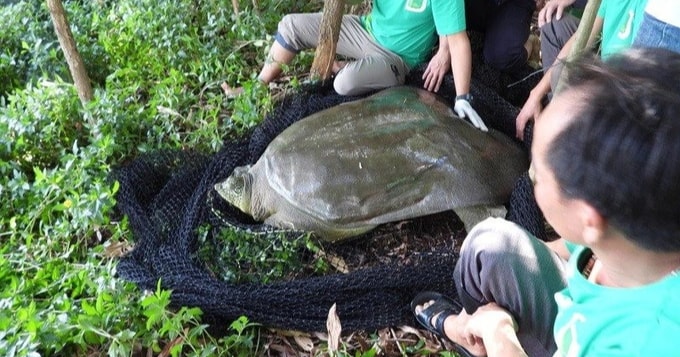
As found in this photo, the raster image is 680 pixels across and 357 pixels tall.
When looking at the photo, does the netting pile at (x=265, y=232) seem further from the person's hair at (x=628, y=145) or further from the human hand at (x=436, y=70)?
the person's hair at (x=628, y=145)

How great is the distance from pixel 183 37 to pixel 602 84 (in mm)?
2770

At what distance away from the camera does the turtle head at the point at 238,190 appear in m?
2.17

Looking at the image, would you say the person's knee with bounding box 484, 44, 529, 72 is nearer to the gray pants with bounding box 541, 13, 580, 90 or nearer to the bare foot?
the gray pants with bounding box 541, 13, 580, 90

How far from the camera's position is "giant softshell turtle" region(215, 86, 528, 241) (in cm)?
210

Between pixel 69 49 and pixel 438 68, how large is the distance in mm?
1726

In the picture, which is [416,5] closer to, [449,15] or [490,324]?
[449,15]

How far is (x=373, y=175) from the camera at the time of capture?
6.99 feet

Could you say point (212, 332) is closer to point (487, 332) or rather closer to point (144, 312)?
point (144, 312)

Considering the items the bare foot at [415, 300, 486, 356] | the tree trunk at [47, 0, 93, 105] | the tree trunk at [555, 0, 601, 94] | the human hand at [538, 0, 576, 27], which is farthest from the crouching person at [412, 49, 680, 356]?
the tree trunk at [47, 0, 93, 105]

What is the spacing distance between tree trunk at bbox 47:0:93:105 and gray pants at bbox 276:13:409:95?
0.96 meters

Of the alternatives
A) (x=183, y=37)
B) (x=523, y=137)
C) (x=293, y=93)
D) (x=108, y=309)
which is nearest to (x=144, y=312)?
(x=108, y=309)

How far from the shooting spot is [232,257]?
2.03 metres

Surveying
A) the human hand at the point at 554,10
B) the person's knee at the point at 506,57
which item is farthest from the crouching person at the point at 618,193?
the person's knee at the point at 506,57

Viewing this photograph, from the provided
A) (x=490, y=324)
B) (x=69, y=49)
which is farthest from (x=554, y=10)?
(x=69, y=49)
